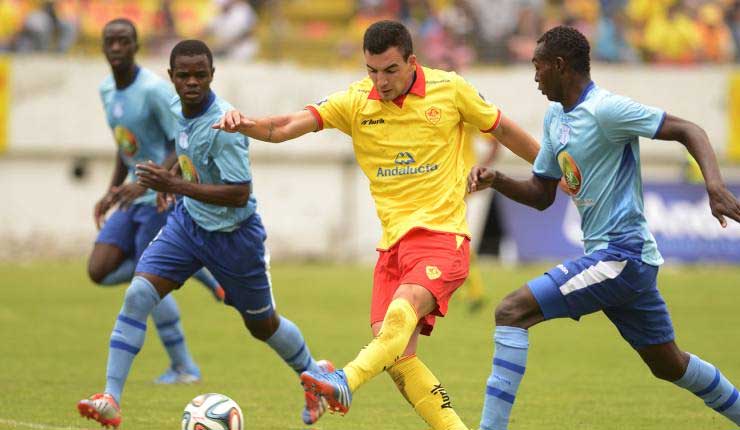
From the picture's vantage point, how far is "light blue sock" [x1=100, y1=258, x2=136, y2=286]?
→ 10.3 metres

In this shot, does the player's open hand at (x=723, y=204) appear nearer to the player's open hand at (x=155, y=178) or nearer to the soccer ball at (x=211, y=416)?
the soccer ball at (x=211, y=416)

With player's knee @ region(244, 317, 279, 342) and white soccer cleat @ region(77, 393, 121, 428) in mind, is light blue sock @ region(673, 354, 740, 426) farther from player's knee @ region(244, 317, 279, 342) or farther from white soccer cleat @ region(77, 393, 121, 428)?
white soccer cleat @ region(77, 393, 121, 428)

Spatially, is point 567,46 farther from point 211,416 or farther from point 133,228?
point 133,228

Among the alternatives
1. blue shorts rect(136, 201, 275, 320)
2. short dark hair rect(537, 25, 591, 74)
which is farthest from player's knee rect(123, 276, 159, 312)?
short dark hair rect(537, 25, 591, 74)

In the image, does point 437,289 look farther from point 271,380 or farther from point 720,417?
point 271,380

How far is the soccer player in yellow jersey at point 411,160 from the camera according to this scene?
24.0ft

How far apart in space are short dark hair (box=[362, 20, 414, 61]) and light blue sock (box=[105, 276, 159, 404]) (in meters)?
2.24

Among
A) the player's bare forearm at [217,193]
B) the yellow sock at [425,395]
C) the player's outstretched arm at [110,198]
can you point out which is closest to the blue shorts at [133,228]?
the player's outstretched arm at [110,198]

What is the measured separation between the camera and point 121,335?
816 centimetres

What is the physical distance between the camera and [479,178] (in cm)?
734

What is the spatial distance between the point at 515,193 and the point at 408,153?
700 millimetres

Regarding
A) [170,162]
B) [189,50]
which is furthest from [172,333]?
[189,50]

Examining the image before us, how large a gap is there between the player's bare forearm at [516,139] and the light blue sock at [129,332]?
248cm

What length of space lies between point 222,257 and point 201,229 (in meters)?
0.24
